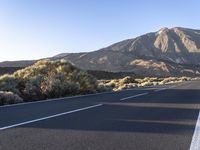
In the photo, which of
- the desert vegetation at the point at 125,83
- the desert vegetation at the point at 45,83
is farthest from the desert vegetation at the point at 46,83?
the desert vegetation at the point at 125,83

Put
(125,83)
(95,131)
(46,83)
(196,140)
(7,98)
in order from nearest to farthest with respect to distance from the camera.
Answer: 1. (196,140)
2. (95,131)
3. (7,98)
4. (46,83)
5. (125,83)

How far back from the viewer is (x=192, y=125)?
11.4 metres

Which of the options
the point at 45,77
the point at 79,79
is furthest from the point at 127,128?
the point at 79,79

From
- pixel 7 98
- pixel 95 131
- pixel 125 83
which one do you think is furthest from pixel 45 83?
pixel 125 83

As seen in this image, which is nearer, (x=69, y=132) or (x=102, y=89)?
(x=69, y=132)

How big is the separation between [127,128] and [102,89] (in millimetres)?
24598

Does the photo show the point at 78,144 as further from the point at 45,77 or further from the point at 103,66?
the point at 103,66

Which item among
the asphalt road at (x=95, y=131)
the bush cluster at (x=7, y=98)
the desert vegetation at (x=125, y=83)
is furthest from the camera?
the desert vegetation at (x=125, y=83)

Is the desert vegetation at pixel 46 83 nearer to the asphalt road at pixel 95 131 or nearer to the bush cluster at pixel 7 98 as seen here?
the bush cluster at pixel 7 98

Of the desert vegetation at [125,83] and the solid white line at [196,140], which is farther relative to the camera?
the desert vegetation at [125,83]

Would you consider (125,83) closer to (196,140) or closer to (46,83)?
(46,83)

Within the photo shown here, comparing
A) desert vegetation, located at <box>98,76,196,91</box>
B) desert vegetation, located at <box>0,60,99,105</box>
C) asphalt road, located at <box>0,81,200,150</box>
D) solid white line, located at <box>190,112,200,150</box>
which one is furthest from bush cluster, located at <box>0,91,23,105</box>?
desert vegetation, located at <box>98,76,196,91</box>

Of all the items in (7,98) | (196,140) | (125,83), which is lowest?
(125,83)

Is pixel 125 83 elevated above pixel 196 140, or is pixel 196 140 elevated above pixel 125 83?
pixel 196 140
